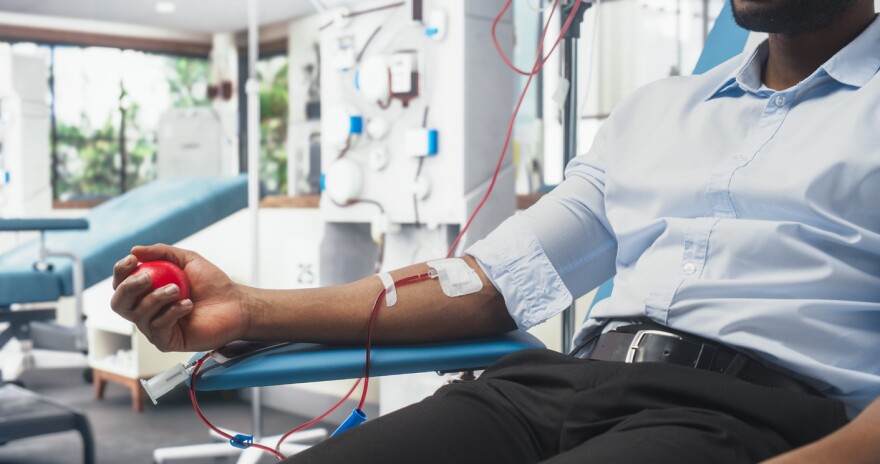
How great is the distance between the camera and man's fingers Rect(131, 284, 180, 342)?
942 mm

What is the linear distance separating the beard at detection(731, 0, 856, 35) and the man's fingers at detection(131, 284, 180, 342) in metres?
0.74

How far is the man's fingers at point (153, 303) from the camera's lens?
3.09ft

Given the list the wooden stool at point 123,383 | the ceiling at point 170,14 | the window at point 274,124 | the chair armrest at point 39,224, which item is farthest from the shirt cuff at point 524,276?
the window at point 274,124

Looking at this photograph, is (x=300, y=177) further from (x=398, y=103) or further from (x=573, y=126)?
(x=573, y=126)

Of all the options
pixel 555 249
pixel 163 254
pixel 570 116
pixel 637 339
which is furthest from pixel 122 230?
pixel 637 339

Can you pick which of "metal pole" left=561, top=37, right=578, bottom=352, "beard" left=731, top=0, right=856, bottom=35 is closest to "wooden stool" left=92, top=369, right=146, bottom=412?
"metal pole" left=561, top=37, right=578, bottom=352

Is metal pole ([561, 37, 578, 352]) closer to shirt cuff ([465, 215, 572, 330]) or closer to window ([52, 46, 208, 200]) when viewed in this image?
shirt cuff ([465, 215, 572, 330])

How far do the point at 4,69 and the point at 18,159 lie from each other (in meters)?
0.55

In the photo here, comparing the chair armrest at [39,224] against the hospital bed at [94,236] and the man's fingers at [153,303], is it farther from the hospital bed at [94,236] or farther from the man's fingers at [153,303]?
the man's fingers at [153,303]

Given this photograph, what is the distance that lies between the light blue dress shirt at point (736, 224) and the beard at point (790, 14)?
46 mm

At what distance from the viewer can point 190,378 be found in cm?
93

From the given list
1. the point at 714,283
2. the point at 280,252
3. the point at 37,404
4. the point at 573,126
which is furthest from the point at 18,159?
the point at 714,283

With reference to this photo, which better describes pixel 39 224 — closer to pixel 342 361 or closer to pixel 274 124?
pixel 342 361

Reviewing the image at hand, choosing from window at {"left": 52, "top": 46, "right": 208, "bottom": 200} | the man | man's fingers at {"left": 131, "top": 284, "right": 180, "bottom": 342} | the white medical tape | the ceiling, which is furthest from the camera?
window at {"left": 52, "top": 46, "right": 208, "bottom": 200}
